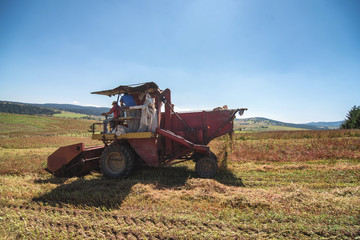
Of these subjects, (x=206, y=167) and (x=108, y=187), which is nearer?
(x=108, y=187)

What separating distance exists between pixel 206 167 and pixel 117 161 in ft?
9.91

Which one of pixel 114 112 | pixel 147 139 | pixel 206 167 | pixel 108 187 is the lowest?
pixel 108 187

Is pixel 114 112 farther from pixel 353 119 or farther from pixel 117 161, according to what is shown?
pixel 353 119

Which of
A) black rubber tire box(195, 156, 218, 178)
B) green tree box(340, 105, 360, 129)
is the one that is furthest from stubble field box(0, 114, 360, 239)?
green tree box(340, 105, 360, 129)

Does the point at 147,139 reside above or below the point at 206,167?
above

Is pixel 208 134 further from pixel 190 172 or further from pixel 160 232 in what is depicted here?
pixel 160 232

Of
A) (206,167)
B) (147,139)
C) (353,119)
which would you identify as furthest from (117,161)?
(353,119)

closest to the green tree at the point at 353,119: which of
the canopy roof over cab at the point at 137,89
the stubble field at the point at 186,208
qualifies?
the stubble field at the point at 186,208

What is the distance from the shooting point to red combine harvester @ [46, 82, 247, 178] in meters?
5.88

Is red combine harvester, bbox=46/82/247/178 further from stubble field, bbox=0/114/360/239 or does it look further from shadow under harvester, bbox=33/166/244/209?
stubble field, bbox=0/114/360/239

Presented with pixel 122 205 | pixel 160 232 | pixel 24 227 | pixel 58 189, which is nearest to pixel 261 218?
pixel 160 232

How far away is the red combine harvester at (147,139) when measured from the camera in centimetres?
588

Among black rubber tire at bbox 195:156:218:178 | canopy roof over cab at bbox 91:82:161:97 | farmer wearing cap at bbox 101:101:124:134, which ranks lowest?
black rubber tire at bbox 195:156:218:178

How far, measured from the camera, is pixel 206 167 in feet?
20.1
